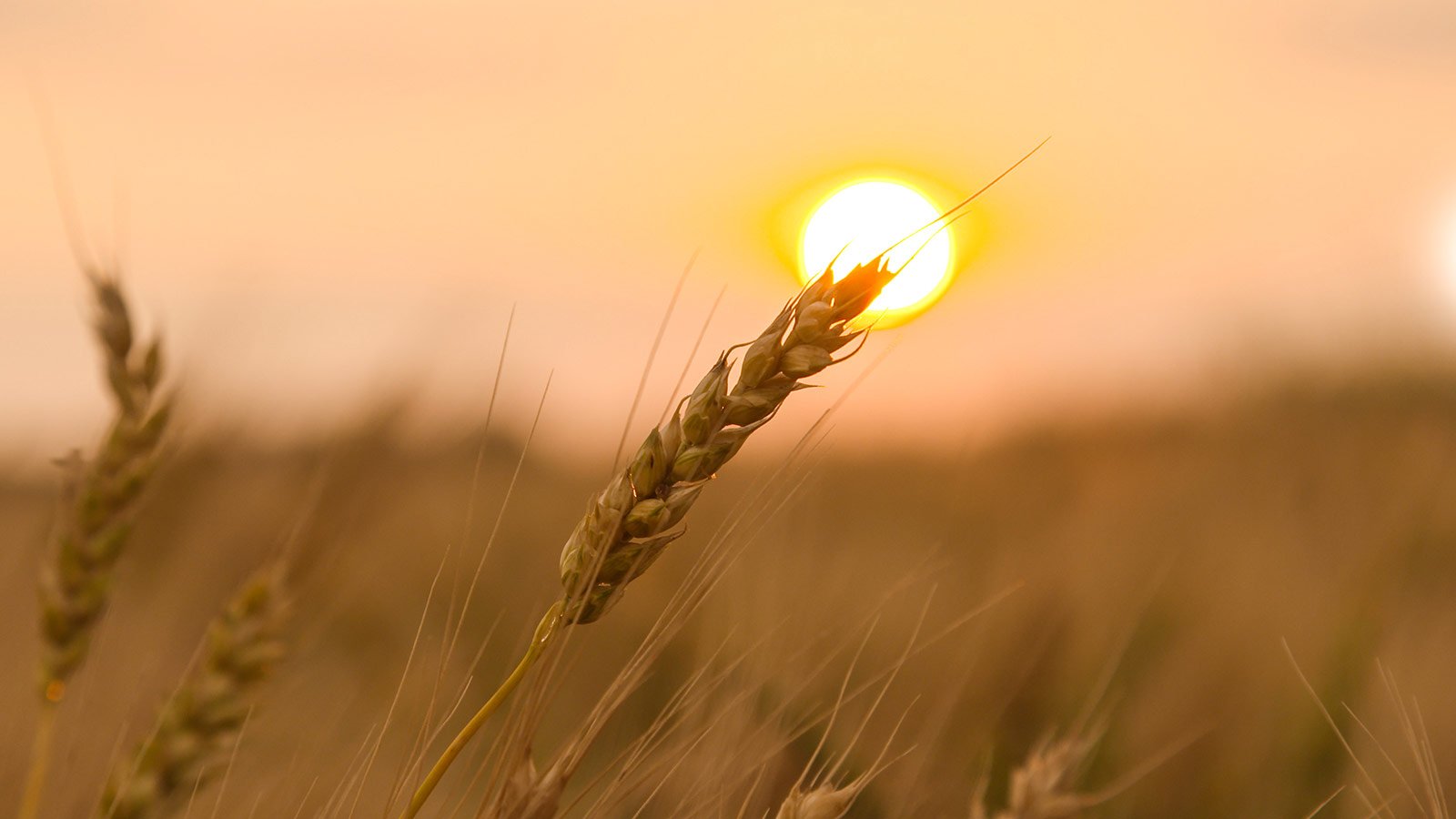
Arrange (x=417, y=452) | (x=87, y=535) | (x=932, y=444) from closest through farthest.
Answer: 1. (x=87, y=535)
2. (x=417, y=452)
3. (x=932, y=444)

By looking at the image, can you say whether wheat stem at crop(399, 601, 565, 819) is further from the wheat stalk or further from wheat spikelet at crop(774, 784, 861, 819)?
wheat spikelet at crop(774, 784, 861, 819)

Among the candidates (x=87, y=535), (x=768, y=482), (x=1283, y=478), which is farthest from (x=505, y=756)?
(x=1283, y=478)

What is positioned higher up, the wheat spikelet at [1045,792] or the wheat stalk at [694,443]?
the wheat stalk at [694,443]

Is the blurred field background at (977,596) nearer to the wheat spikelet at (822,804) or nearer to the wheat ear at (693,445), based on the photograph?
the wheat spikelet at (822,804)

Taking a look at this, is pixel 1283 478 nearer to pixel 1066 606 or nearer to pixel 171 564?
pixel 1066 606

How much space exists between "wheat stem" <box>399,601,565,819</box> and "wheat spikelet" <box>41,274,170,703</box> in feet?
1.59

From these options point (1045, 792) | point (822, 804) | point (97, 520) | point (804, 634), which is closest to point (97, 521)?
point (97, 520)

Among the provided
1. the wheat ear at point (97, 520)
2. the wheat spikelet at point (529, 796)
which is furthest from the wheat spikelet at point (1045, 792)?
the wheat ear at point (97, 520)

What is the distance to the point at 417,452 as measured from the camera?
2449 millimetres

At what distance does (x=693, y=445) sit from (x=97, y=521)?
61cm

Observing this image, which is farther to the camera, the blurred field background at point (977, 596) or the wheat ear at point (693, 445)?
the blurred field background at point (977, 596)

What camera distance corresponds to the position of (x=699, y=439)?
64 centimetres

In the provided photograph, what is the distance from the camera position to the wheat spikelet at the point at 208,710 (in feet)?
2.82

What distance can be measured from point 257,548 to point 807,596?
125 centimetres
